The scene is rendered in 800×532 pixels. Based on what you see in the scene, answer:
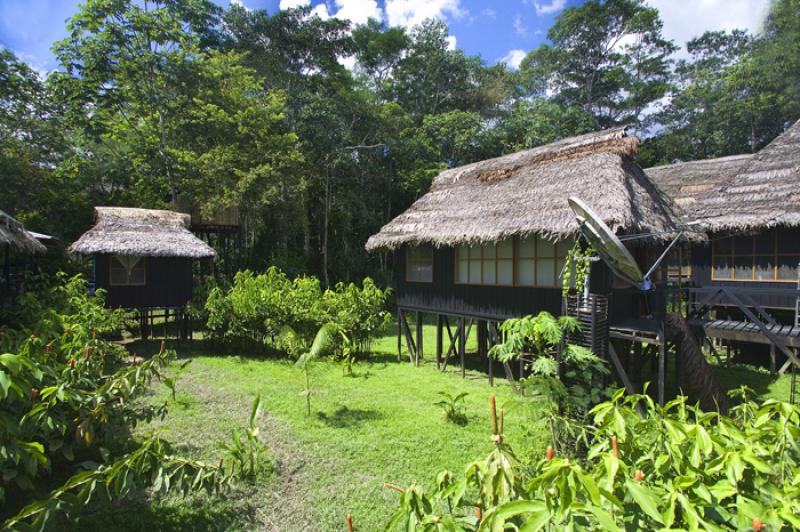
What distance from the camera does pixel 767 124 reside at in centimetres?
2564

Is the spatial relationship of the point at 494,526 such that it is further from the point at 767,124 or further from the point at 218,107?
the point at 767,124

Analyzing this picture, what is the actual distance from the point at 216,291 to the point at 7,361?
32.1ft

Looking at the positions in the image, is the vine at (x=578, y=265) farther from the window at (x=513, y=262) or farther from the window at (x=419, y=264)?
the window at (x=419, y=264)

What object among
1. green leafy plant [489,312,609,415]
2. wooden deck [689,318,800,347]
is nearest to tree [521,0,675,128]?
wooden deck [689,318,800,347]

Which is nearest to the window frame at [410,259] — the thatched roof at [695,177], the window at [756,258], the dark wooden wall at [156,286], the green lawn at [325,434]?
the green lawn at [325,434]

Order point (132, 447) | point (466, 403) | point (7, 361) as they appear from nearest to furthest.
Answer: point (7, 361), point (132, 447), point (466, 403)

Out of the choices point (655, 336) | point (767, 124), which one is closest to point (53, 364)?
point (655, 336)

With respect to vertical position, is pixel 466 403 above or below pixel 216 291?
Result: below

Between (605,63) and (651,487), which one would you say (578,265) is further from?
(605,63)

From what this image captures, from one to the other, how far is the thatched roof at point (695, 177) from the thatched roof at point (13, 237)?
17042mm

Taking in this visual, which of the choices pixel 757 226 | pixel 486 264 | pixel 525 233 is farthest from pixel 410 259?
pixel 757 226

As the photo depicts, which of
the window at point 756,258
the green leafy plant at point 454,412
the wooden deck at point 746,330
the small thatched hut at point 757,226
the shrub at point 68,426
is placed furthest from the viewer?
the window at point 756,258

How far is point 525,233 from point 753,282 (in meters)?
7.90

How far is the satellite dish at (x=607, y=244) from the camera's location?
5926mm
